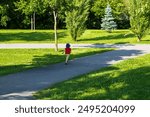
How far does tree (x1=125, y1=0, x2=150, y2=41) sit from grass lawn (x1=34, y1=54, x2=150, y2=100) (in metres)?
20.4

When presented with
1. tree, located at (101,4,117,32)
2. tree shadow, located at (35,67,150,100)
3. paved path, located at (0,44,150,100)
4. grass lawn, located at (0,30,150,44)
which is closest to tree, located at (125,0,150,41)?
grass lawn, located at (0,30,150,44)

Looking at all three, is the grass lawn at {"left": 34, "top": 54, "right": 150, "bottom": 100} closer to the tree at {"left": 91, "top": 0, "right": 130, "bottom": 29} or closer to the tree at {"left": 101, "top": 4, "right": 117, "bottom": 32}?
the tree at {"left": 101, "top": 4, "right": 117, "bottom": 32}

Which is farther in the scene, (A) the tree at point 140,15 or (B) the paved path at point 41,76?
(A) the tree at point 140,15

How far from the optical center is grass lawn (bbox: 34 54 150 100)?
12.3m

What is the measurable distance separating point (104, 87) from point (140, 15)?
2512 centimetres

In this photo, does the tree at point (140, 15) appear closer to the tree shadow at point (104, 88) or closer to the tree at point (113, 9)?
the tree at point (113, 9)

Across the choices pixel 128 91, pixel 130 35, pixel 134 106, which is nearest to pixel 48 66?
pixel 128 91

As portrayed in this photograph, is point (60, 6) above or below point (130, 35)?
above

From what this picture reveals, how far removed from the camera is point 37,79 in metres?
16.1

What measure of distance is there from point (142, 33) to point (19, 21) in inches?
1009

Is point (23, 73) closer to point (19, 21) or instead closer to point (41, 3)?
point (41, 3)

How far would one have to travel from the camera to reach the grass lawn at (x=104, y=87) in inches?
484

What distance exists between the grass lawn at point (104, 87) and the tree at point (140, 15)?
2043 cm

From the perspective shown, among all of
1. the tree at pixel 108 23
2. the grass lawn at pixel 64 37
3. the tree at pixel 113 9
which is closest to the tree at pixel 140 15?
the grass lawn at pixel 64 37
